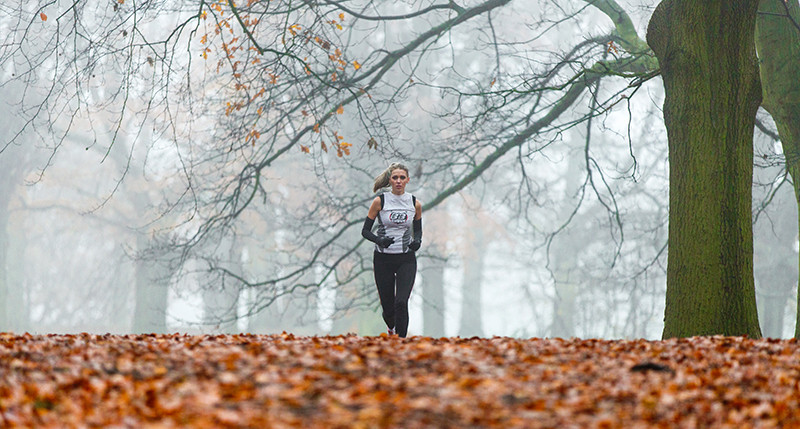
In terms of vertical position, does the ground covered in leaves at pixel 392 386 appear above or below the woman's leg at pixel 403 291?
below

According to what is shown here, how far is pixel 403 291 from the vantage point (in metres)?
7.25

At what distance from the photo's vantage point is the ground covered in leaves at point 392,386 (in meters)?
3.63

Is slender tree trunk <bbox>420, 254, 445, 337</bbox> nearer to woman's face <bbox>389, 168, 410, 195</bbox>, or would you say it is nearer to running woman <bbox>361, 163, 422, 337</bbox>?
running woman <bbox>361, 163, 422, 337</bbox>

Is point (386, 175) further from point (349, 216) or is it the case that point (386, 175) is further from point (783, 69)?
point (349, 216)

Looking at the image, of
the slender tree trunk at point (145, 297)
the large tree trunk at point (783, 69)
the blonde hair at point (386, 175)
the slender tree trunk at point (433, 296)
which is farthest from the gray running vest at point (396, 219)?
the slender tree trunk at point (145, 297)

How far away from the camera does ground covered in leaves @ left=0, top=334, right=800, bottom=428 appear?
11.9ft

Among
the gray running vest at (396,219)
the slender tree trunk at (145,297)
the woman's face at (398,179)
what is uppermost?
the slender tree trunk at (145,297)

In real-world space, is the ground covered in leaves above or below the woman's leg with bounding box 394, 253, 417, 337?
below

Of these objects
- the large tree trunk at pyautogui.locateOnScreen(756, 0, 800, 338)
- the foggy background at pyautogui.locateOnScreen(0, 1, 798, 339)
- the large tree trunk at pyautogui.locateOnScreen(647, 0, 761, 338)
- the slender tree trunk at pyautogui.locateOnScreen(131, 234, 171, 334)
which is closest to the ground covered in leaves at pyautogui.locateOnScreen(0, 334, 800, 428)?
the large tree trunk at pyautogui.locateOnScreen(647, 0, 761, 338)

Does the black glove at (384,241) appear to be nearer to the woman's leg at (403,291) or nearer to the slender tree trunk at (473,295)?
the woman's leg at (403,291)

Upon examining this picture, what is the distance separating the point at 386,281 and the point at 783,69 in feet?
18.4

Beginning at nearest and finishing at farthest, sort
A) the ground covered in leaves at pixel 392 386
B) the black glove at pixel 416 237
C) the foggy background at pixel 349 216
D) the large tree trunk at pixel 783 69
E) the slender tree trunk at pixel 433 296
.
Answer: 1. the ground covered in leaves at pixel 392 386
2. the black glove at pixel 416 237
3. the large tree trunk at pixel 783 69
4. the foggy background at pixel 349 216
5. the slender tree trunk at pixel 433 296

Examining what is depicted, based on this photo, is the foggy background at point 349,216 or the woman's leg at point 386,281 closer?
the woman's leg at point 386,281

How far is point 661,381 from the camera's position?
14.9 ft
